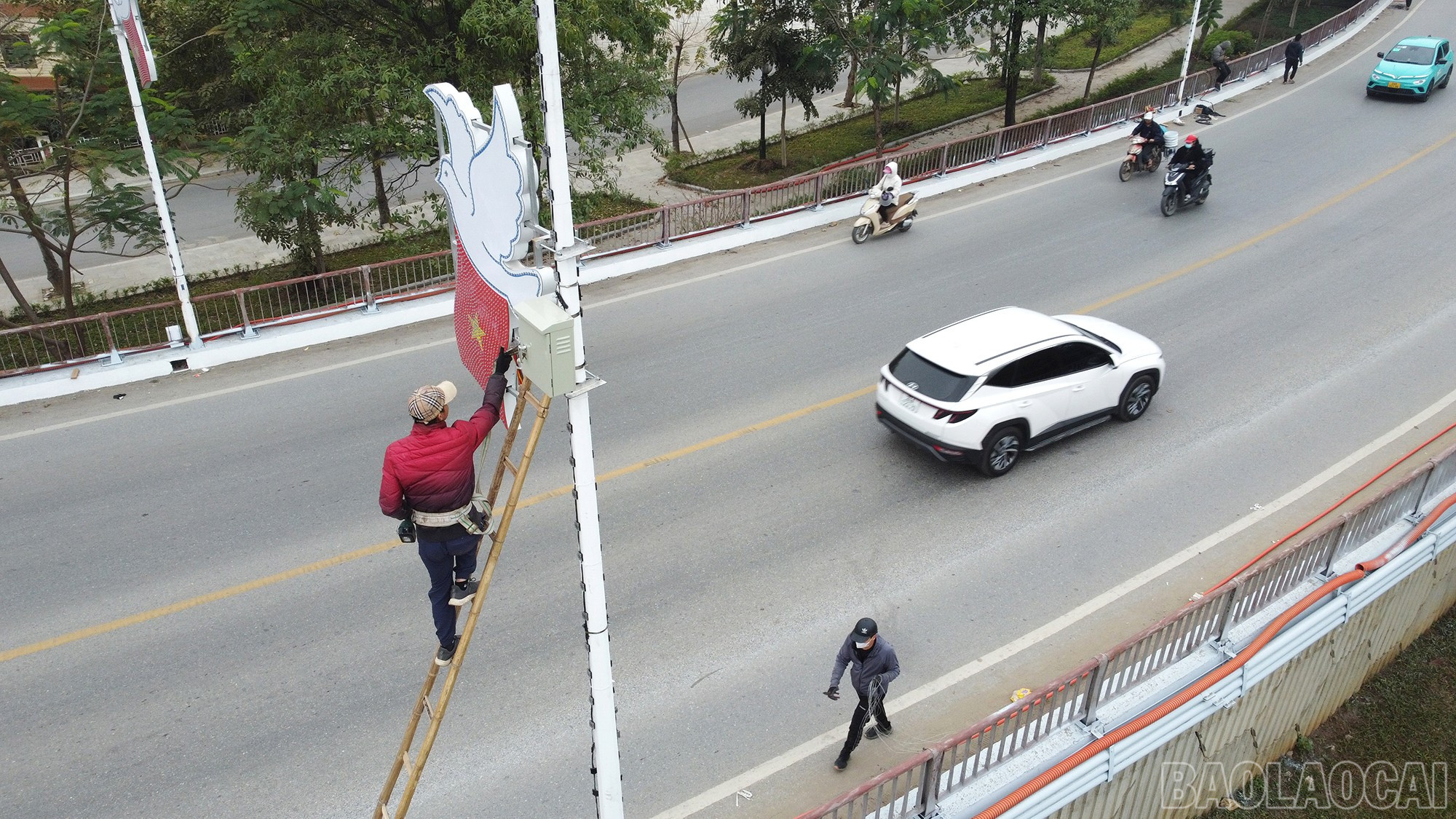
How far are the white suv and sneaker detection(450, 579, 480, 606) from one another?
6142mm

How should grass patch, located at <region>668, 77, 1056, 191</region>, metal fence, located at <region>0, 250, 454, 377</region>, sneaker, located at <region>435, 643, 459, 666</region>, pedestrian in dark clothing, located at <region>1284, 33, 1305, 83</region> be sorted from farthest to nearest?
grass patch, located at <region>668, 77, 1056, 191</region>
pedestrian in dark clothing, located at <region>1284, 33, 1305, 83</region>
metal fence, located at <region>0, 250, 454, 377</region>
sneaker, located at <region>435, 643, 459, 666</region>

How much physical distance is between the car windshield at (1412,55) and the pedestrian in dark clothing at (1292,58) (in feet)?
6.47

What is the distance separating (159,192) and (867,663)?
11.6m

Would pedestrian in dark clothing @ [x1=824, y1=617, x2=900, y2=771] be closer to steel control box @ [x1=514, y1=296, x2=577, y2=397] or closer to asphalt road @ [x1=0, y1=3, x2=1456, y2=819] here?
asphalt road @ [x1=0, y1=3, x2=1456, y2=819]

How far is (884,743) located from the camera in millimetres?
8094

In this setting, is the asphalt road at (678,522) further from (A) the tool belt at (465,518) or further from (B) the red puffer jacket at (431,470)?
(B) the red puffer jacket at (431,470)

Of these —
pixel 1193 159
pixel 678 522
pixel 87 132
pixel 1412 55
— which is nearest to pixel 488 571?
pixel 678 522

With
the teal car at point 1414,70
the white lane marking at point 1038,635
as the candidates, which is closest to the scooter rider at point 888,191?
the white lane marking at point 1038,635

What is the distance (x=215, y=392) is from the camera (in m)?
13.3

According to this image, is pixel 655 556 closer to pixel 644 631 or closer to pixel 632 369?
pixel 644 631

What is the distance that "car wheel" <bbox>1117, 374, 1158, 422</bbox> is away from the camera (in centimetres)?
1209

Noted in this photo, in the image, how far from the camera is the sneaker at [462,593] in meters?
5.84

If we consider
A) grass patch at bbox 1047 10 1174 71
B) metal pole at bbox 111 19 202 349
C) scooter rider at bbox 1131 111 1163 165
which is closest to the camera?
metal pole at bbox 111 19 202 349

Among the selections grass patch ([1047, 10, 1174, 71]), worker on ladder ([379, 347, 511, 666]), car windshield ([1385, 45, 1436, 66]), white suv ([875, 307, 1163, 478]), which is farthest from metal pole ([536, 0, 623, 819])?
grass patch ([1047, 10, 1174, 71])
